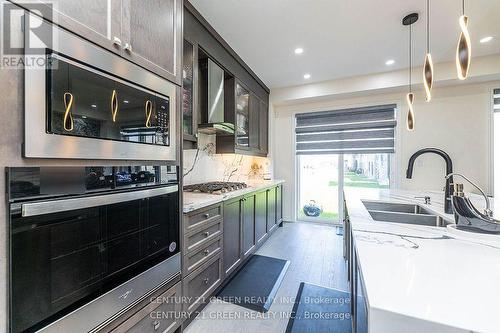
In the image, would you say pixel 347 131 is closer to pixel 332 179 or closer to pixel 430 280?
pixel 332 179

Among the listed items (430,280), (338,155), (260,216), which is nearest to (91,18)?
(430,280)

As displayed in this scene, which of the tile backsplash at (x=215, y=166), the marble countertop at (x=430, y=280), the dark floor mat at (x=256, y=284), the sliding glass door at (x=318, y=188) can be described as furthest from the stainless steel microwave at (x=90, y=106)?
the sliding glass door at (x=318, y=188)

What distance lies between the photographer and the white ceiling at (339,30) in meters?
2.05

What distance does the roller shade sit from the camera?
3.89 m

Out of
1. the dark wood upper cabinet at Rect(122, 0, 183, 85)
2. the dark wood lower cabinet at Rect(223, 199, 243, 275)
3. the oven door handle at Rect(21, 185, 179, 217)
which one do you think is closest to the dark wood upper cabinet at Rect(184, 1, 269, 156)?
the dark wood upper cabinet at Rect(122, 0, 183, 85)

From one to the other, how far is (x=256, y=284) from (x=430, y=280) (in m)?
1.92

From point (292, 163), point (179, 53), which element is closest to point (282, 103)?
point (292, 163)

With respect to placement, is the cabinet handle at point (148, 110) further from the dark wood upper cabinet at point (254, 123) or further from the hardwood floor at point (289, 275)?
the dark wood upper cabinet at point (254, 123)

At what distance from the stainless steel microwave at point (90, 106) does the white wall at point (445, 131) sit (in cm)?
362

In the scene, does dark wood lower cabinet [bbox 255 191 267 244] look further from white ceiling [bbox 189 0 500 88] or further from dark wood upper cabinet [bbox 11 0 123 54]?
dark wood upper cabinet [bbox 11 0 123 54]

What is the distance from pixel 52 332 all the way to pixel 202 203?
102 centimetres

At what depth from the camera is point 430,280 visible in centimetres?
67

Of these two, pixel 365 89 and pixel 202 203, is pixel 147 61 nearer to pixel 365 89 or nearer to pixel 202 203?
pixel 202 203

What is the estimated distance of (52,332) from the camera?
842mm
